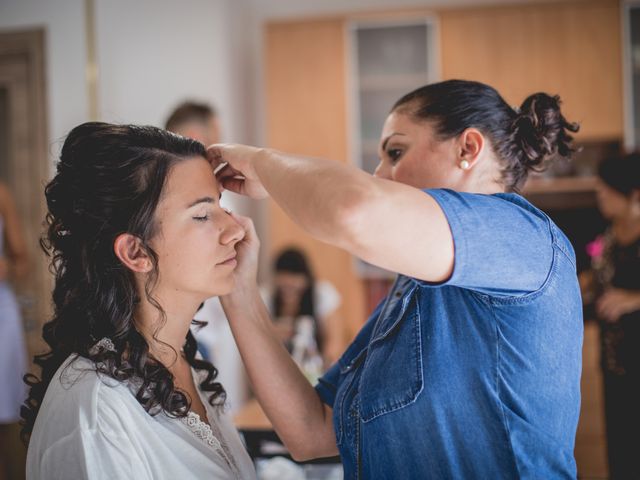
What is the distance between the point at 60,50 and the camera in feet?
10.9

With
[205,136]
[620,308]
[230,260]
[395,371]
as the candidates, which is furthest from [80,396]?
[620,308]

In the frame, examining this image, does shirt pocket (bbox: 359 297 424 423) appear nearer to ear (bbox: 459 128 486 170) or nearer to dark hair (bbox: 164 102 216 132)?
ear (bbox: 459 128 486 170)

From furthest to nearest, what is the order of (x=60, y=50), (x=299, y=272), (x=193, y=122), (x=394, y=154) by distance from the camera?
(x=299, y=272)
(x=60, y=50)
(x=193, y=122)
(x=394, y=154)

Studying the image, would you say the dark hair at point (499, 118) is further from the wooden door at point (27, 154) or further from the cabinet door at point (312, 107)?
the cabinet door at point (312, 107)

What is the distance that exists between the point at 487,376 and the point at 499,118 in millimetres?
446

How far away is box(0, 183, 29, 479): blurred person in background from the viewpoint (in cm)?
297

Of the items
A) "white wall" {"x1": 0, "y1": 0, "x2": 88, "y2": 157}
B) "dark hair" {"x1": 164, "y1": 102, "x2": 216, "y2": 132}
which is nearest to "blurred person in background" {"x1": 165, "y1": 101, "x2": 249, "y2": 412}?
"dark hair" {"x1": 164, "y1": 102, "x2": 216, "y2": 132}

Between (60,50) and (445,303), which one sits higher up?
(60,50)

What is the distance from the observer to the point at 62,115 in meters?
3.32

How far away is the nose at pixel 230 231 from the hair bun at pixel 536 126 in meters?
0.54

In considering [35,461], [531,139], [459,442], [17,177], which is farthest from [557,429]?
[17,177]

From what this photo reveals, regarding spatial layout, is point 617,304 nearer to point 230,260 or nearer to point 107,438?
point 230,260

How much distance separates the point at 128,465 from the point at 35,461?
0.16 meters

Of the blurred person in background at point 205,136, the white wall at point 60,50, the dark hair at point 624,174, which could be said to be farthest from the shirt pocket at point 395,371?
the white wall at point 60,50
